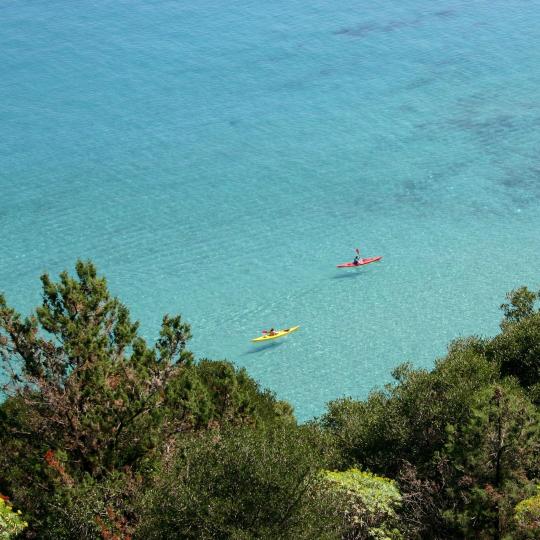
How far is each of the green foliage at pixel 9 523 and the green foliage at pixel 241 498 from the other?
3193 mm

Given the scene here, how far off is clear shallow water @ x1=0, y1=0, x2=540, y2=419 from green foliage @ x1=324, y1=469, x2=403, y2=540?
1282 centimetres

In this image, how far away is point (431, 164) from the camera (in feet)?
164

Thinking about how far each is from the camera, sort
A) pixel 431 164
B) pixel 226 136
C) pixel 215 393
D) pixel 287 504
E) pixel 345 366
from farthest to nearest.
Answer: pixel 226 136 < pixel 431 164 < pixel 345 366 < pixel 215 393 < pixel 287 504

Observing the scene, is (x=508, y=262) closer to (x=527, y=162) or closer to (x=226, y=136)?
(x=527, y=162)

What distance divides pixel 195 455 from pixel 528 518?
21.8ft

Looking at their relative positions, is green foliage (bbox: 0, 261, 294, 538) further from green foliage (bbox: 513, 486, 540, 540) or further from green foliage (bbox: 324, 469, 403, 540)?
green foliage (bbox: 513, 486, 540, 540)

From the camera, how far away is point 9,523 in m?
18.5

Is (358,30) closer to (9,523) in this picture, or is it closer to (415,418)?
(415,418)

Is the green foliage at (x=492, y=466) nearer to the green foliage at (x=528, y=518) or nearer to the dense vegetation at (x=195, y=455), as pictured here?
the dense vegetation at (x=195, y=455)

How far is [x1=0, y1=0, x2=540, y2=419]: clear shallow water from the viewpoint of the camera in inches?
1503

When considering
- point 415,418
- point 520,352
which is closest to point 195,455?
point 415,418

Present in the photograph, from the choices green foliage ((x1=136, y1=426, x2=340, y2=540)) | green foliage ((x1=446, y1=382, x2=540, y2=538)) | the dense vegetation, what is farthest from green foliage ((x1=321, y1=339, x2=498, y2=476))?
green foliage ((x1=136, y1=426, x2=340, y2=540))

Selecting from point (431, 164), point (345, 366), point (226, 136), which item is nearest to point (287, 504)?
point (345, 366)

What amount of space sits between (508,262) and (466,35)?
108 ft
